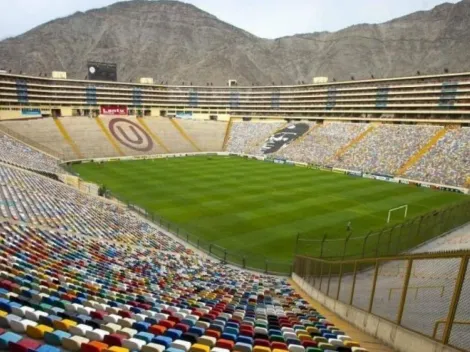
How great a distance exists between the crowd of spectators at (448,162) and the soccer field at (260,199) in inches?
178

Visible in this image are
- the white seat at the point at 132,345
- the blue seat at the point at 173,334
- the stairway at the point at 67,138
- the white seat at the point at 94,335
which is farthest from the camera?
the stairway at the point at 67,138

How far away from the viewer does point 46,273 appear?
33.2 feet

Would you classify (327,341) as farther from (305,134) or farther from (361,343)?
(305,134)

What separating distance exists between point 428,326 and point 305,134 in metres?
75.0

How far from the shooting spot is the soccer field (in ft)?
93.3

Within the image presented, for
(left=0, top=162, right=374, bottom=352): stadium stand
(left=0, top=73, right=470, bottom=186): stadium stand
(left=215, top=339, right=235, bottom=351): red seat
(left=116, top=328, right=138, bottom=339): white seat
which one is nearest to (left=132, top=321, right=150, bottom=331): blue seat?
(left=0, top=162, right=374, bottom=352): stadium stand

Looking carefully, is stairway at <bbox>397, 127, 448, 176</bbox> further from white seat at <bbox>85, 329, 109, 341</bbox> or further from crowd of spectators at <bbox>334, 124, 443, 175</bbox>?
white seat at <bbox>85, 329, 109, 341</bbox>

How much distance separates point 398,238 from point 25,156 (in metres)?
48.1

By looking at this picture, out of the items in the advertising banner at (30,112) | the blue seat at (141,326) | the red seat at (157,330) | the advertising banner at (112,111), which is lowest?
the blue seat at (141,326)

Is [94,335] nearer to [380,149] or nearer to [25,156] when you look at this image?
[25,156]

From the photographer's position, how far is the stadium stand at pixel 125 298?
18.6 ft

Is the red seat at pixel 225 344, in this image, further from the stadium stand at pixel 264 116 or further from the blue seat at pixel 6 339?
the stadium stand at pixel 264 116

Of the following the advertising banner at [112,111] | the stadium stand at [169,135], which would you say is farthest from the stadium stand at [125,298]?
the advertising banner at [112,111]

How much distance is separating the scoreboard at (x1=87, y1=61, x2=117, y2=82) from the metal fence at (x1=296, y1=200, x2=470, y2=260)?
9356cm
